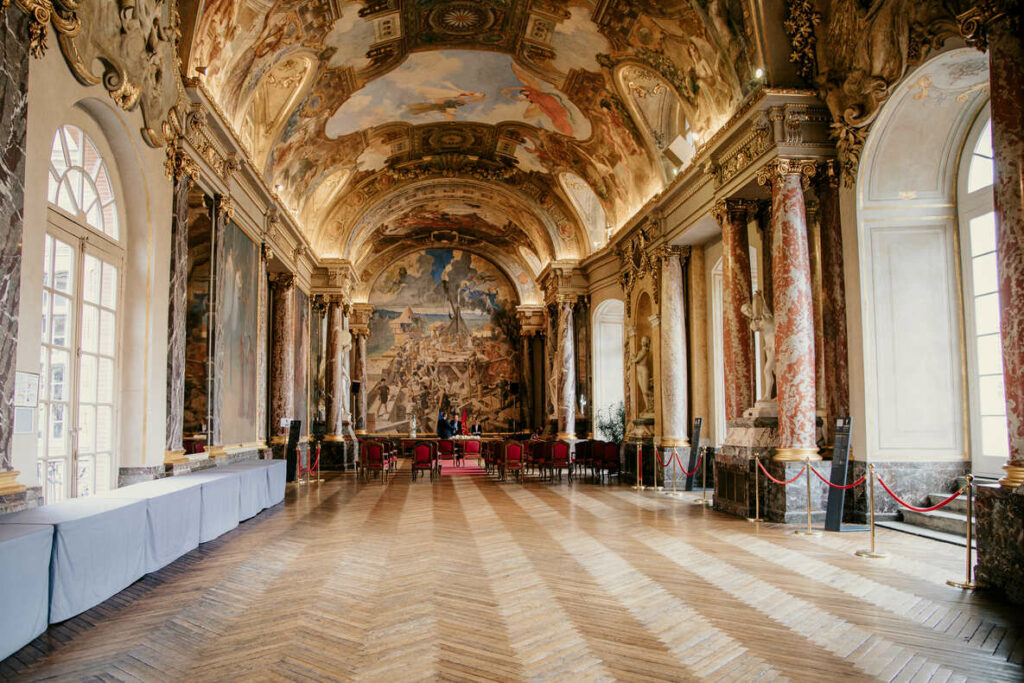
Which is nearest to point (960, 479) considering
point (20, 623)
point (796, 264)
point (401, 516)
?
point (796, 264)

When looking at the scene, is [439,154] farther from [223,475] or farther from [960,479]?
[960,479]

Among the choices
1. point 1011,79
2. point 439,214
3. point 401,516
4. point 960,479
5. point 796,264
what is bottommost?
point 401,516

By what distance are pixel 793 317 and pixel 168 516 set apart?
891 cm

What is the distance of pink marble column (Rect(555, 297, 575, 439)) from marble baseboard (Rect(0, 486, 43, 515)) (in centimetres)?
1835

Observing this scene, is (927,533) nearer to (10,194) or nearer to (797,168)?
A: (797,168)

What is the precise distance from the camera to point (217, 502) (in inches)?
354

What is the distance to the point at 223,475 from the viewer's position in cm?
976

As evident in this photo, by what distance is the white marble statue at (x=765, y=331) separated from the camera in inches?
456

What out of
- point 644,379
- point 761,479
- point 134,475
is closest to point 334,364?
point 644,379

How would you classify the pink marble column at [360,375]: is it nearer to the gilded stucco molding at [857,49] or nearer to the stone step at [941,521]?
the gilded stucco molding at [857,49]

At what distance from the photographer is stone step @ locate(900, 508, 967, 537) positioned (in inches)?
349

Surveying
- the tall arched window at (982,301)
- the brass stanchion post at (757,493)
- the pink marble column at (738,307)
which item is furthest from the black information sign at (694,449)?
the tall arched window at (982,301)

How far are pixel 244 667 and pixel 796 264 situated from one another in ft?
30.9

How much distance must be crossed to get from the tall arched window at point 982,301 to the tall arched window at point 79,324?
1187 cm
